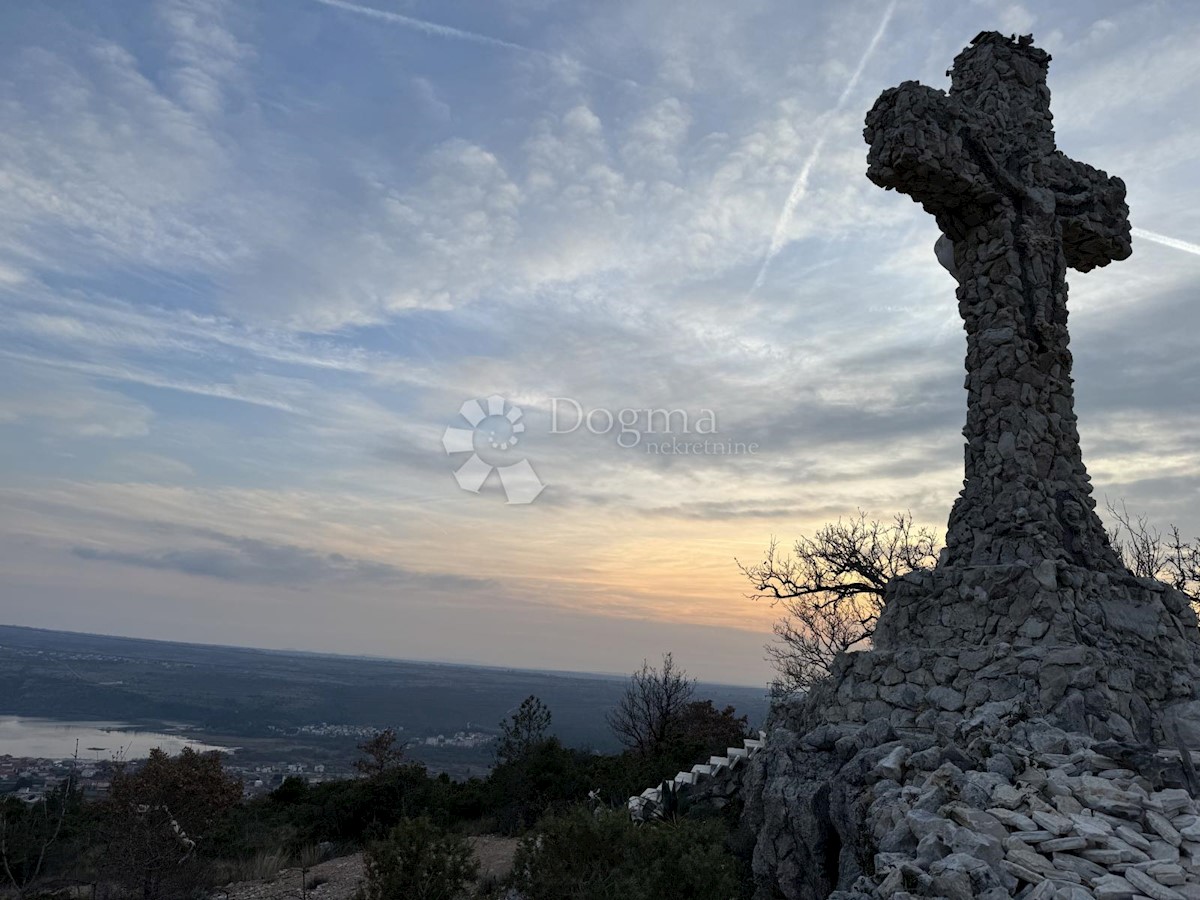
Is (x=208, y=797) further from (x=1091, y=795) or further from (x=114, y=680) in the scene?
(x=114, y=680)

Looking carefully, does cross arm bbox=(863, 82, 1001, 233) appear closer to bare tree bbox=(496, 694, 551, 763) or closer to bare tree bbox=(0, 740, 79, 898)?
bare tree bbox=(0, 740, 79, 898)

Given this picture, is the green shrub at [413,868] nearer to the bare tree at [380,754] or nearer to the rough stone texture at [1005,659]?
the rough stone texture at [1005,659]

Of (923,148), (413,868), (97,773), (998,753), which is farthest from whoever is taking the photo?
(97,773)

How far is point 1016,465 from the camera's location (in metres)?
7.53

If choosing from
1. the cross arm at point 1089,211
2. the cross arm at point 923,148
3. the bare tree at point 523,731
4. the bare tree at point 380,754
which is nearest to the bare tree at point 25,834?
the bare tree at point 523,731

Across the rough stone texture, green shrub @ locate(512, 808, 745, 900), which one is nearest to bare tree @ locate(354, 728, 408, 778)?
the rough stone texture

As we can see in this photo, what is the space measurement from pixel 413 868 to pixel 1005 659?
538 centimetres

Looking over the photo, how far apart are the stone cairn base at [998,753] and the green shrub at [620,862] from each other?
2.88 ft

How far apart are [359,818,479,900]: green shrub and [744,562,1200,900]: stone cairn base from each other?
107 inches

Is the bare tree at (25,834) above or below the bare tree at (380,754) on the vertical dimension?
above

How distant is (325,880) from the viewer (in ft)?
33.5

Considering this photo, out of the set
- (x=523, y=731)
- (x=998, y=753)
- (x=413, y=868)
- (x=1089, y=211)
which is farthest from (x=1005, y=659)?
(x=523, y=731)

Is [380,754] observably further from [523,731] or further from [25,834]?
[25,834]

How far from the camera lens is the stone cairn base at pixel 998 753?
3.60 meters
